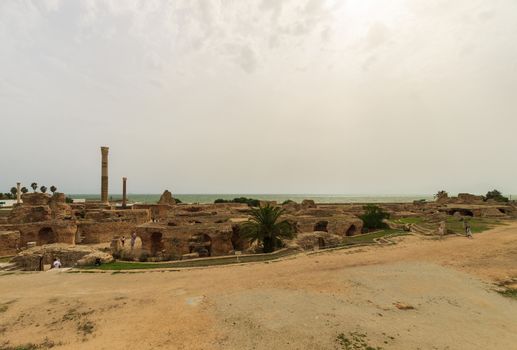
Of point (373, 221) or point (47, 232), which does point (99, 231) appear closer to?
point (47, 232)

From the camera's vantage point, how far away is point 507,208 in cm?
4312

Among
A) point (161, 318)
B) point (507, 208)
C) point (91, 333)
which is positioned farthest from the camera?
point (507, 208)

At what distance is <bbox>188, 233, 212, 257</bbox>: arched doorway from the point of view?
20.5 meters

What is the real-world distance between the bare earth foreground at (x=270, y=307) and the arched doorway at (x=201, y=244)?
494 cm

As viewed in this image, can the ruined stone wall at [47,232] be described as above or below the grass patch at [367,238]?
above

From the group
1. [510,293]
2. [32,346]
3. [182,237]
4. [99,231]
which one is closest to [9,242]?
[99,231]

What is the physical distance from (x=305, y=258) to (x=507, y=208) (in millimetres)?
43332

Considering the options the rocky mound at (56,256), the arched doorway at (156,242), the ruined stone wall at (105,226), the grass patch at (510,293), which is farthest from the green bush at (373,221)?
the rocky mound at (56,256)

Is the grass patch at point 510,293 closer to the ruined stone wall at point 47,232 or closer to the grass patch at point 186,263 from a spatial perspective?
the grass patch at point 186,263

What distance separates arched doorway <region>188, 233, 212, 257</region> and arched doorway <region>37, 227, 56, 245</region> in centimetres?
1383

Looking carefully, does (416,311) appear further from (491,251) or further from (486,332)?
(491,251)

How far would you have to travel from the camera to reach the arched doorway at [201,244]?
20.5 m

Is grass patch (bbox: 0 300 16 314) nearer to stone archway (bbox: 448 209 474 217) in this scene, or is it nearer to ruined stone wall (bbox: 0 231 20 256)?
ruined stone wall (bbox: 0 231 20 256)

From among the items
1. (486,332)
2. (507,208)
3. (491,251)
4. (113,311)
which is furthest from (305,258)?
(507,208)
